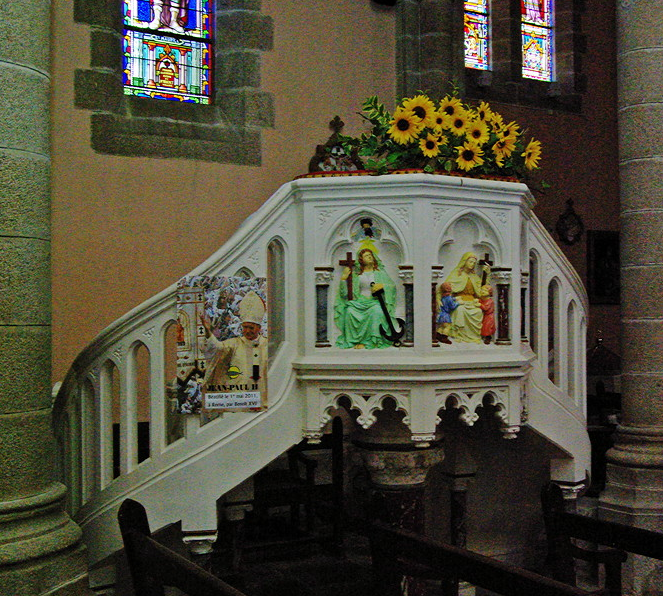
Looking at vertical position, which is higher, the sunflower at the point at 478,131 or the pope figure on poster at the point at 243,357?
the sunflower at the point at 478,131

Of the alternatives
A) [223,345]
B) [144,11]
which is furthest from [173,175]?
[223,345]

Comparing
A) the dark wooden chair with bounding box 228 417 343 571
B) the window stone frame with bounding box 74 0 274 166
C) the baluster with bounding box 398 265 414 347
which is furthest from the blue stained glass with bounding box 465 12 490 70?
the baluster with bounding box 398 265 414 347

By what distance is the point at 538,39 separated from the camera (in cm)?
993

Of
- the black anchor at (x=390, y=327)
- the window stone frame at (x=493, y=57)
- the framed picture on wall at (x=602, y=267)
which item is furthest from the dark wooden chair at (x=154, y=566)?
the framed picture on wall at (x=602, y=267)

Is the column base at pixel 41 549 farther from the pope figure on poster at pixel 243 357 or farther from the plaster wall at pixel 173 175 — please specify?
the plaster wall at pixel 173 175

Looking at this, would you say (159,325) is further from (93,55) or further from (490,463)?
(93,55)

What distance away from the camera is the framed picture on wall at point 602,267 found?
10.1 metres

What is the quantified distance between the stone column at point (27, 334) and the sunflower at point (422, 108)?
1600mm

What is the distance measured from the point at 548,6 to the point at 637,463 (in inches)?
252

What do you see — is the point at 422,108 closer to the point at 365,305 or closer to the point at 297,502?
the point at 365,305

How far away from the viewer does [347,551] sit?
6020mm

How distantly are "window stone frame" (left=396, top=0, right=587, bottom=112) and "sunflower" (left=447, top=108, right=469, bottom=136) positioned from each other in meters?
3.63

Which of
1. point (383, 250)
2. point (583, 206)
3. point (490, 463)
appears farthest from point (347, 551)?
point (583, 206)

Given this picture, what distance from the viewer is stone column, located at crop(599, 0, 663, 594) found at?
5258mm
